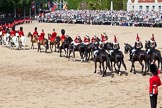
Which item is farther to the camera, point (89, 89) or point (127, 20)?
point (127, 20)

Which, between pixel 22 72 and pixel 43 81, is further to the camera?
pixel 22 72

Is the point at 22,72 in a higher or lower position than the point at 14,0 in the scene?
lower

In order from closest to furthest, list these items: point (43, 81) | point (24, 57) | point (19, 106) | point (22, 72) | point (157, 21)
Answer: point (19, 106) < point (43, 81) < point (22, 72) < point (24, 57) < point (157, 21)

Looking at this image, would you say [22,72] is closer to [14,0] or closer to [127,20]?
[127,20]

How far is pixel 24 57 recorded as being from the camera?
34.0 metres

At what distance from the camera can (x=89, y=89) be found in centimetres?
2131

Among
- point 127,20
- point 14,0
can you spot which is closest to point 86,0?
point 14,0

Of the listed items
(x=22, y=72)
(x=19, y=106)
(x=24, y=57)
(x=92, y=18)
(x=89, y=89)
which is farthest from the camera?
(x=92, y=18)

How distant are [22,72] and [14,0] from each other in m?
68.0

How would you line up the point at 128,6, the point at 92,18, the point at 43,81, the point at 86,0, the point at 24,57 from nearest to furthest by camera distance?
the point at 43,81
the point at 24,57
the point at 92,18
the point at 128,6
the point at 86,0

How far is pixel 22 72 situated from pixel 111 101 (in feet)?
30.8

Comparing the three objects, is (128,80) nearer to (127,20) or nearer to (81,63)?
(81,63)

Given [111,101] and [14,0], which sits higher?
[14,0]

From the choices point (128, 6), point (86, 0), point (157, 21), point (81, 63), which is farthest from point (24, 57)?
point (86, 0)
